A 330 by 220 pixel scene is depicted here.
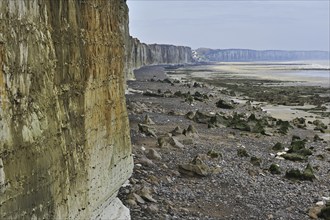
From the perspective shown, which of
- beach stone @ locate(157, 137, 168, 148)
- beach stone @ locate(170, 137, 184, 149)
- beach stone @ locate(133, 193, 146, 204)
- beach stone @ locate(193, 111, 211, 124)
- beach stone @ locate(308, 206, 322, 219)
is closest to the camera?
beach stone @ locate(133, 193, 146, 204)

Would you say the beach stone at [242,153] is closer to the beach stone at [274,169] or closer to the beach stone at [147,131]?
the beach stone at [274,169]

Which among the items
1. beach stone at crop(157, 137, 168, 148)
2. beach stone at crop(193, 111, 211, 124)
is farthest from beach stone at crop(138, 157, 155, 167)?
beach stone at crop(193, 111, 211, 124)

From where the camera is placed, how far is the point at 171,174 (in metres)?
13.7

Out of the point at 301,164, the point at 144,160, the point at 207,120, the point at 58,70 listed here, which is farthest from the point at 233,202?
the point at 207,120

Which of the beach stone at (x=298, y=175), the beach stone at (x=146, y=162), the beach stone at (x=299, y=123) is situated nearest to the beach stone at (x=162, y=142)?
the beach stone at (x=146, y=162)

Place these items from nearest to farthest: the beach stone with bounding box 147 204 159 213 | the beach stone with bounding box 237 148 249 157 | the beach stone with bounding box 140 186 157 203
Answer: the beach stone with bounding box 147 204 159 213
the beach stone with bounding box 140 186 157 203
the beach stone with bounding box 237 148 249 157

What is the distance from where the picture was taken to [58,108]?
6012 mm

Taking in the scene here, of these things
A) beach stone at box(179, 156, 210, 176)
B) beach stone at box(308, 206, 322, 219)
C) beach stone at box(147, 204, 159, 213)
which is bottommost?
beach stone at box(308, 206, 322, 219)

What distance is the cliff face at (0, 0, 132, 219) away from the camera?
15.7 feet

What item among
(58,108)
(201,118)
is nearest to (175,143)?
(201,118)

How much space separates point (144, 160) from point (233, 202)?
3.23 metres

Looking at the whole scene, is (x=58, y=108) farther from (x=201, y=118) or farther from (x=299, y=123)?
(x=299, y=123)

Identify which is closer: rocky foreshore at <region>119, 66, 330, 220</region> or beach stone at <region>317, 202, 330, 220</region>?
rocky foreshore at <region>119, 66, 330, 220</region>

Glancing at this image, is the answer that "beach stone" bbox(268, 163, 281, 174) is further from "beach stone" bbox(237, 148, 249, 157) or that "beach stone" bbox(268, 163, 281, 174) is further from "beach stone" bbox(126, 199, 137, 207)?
"beach stone" bbox(126, 199, 137, 207)
